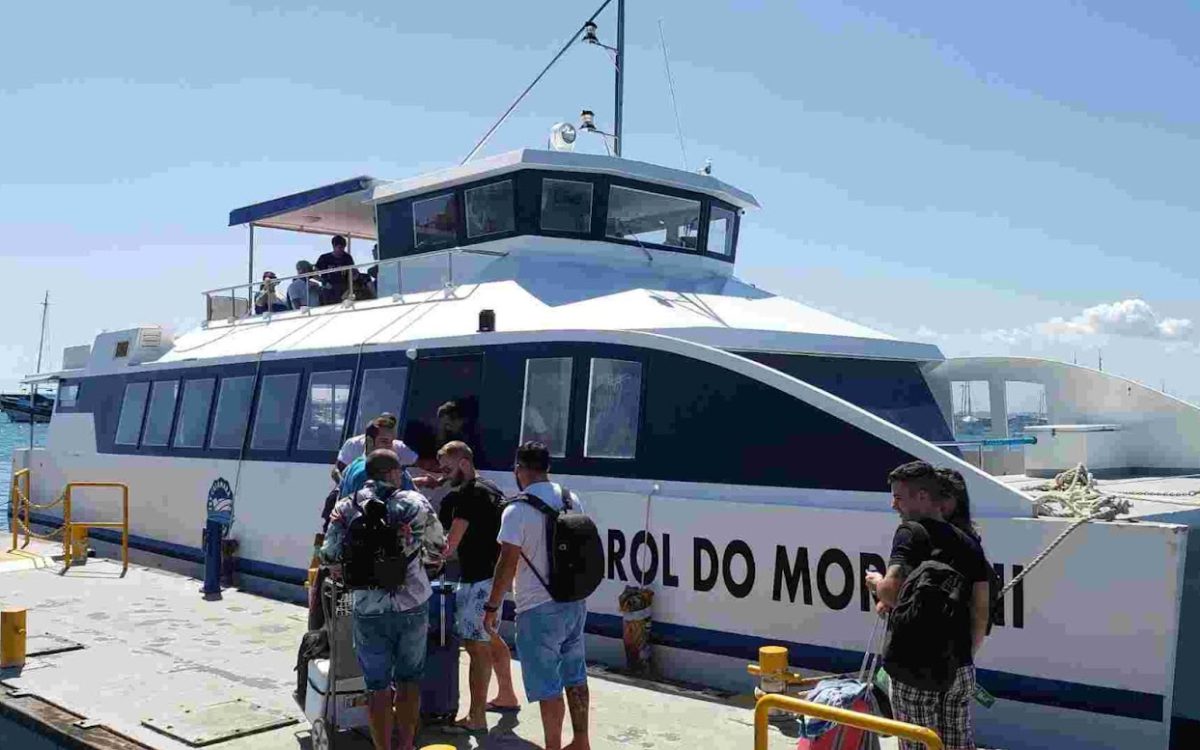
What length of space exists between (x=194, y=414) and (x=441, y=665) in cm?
714

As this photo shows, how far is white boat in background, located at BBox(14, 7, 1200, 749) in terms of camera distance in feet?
18.4

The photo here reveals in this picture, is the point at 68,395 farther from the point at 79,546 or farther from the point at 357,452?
the point at 357,452

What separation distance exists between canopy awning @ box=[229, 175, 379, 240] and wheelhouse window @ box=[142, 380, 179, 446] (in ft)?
9.36

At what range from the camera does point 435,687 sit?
6.07 m

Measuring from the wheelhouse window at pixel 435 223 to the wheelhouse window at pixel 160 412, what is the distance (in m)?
3.56

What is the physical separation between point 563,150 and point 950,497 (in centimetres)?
761

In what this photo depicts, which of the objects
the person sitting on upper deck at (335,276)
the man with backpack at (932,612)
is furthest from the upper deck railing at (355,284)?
the man with backpack at (932,612)

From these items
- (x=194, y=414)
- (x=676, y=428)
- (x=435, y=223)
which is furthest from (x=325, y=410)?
(x=676, y=428)

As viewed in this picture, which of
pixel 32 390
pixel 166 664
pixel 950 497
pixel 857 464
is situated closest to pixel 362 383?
pixel 166 664

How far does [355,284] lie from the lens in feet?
42.9

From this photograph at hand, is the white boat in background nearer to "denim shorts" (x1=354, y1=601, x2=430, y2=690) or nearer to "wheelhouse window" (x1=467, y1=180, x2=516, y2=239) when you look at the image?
"wheelhouse window" (x1=467, y1=180, x2=516, y2=239)

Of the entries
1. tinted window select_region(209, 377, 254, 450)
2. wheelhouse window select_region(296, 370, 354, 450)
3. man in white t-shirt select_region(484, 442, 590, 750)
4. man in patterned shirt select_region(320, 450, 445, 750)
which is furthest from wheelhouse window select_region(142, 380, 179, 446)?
man in white t-shirt select_region(484, 442, 590, 750)

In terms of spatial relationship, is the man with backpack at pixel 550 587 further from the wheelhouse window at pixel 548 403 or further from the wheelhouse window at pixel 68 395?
the wheelhouse window at pixel 68 395

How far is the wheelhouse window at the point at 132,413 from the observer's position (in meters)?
13.2
